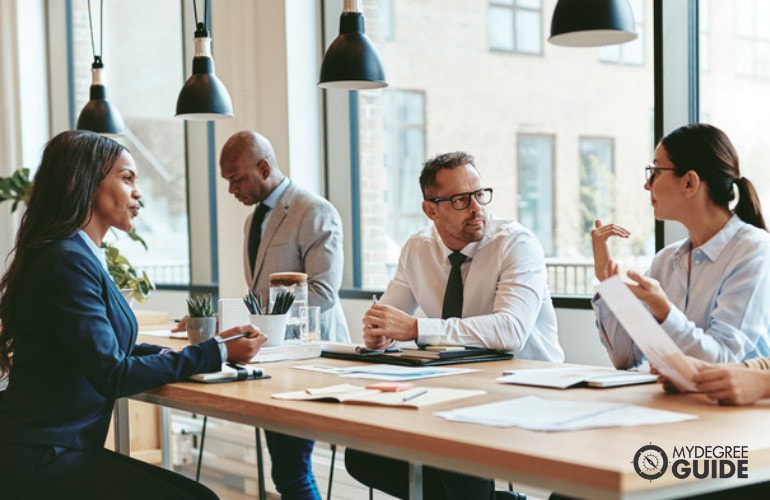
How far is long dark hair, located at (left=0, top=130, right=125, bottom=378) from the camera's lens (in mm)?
2451

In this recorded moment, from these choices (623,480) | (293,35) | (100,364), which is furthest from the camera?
(293,35)

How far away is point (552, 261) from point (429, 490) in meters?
1.76

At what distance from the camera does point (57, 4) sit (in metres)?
8.02

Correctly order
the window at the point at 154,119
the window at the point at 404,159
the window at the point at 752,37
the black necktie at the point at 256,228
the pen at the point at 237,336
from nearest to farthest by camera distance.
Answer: the pen at the point at 237,336 → the window at the point at 752,37 → the black necktie at the point at 256,228 → the window at the point at 404,159 → the window at the point at 154,119

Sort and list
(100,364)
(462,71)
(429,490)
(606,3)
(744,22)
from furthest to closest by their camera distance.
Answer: (462,71) → (744,22) → (429,490) → (606,3) → (100,364)

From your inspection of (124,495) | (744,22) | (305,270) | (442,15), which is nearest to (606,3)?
(744,22)

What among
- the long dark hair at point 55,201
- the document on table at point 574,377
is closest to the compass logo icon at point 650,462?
the document on table at point 574,377

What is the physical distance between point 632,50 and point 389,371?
2.01 m

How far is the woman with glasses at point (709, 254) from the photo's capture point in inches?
95.3

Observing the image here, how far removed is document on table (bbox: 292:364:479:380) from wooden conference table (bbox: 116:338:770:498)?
0.25 ft

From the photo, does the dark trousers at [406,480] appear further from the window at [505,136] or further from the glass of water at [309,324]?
the window at [505,136]

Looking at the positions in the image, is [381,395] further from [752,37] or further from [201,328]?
[752,37]

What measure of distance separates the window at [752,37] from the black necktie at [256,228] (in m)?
2.05

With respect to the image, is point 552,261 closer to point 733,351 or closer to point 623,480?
point 733,351
